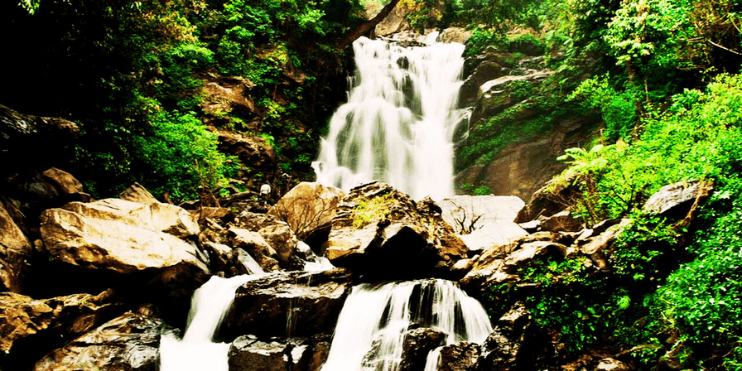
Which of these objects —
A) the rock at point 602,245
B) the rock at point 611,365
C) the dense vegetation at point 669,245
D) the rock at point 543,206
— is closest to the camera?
the dense vegetation at point 669,245

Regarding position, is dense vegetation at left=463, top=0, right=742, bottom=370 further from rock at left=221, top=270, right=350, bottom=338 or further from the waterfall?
the waterfall

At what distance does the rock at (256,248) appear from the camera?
950cm

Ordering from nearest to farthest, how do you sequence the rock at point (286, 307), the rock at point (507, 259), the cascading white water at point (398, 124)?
the rock at point (507, 259)
the rock at point (286, 307)
the cascading white water at point (398, 124)

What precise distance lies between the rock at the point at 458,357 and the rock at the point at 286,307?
2.24 meters

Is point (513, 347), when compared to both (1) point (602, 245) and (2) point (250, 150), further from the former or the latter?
(2) point (250, 150)

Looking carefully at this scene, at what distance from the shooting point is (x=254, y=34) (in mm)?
18672

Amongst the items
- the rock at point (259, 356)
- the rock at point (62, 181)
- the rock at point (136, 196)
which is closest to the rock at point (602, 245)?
the rock at point (259, 356)

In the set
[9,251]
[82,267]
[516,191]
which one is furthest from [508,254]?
[516,191]

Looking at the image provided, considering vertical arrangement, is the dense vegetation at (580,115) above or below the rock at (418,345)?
above

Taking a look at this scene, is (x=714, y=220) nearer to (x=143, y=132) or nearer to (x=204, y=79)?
(x=143, y=132)

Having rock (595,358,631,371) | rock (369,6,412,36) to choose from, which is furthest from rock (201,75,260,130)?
rock (369,6,412,36)

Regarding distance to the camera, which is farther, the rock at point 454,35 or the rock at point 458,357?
the rock at point 454,35

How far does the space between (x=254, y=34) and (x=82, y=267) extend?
15128 millimetres

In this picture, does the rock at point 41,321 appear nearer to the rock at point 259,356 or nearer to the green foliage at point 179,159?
the rock at point 259,356
